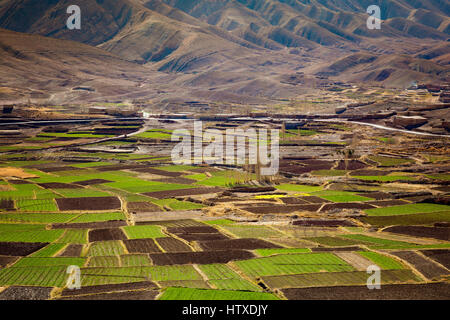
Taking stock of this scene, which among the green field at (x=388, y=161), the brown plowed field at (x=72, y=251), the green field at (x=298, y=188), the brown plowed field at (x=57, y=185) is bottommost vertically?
the brown plowed field at (x=72, y=251)

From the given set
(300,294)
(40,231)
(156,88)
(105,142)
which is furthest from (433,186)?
(156,88)

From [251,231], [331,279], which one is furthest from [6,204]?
[331,279]

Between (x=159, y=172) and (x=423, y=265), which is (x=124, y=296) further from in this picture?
(x=159, y=172)

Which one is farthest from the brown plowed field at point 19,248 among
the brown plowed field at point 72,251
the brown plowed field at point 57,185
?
the brown plowed field at point 57,185

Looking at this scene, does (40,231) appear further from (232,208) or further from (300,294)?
(300,294)

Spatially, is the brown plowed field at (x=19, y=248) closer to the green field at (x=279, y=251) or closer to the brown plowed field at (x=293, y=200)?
the green field at (x=279, y=251)

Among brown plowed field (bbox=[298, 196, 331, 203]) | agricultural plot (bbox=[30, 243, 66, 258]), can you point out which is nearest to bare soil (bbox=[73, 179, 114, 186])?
brown plowed field (bbox=[298, 196, 331, 203])

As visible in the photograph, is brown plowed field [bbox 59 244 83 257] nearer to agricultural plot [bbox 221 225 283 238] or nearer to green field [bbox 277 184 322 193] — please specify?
agricultural plot [bbox 221 225 283 238]
